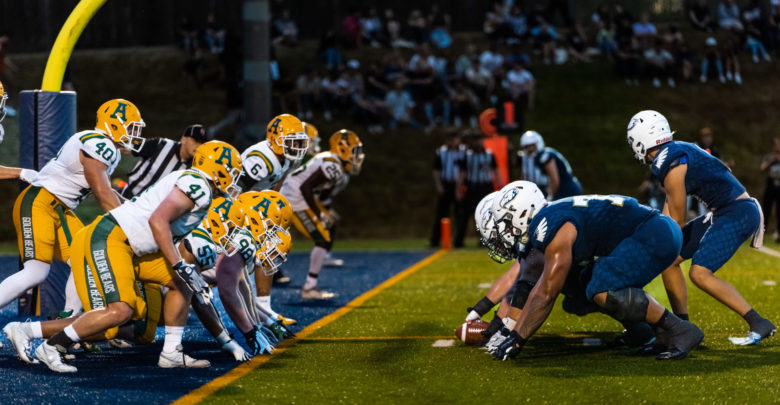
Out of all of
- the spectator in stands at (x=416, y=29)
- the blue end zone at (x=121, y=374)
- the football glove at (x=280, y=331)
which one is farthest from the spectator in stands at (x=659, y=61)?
the football glove at (x=280, y=331)

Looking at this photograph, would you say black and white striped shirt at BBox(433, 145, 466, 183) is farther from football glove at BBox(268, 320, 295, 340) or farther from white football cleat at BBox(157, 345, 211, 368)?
white football cleat at BBox(157, 345, 211, 368)

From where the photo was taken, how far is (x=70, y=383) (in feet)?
19.2

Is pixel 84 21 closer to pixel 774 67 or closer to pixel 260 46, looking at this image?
pixel 260 46

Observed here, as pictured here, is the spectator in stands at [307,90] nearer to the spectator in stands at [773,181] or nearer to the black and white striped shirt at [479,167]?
the black and white striped shirt at [479,167]

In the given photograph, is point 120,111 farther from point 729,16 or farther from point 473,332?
point 729,16

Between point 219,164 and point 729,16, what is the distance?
A: 25.3 meters

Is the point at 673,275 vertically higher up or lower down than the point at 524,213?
lower down

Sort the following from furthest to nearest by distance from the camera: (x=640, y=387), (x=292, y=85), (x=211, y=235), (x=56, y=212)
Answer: (x=292, y=85) < (x=56, y=212) < (x=211, y=235) < (x=640, y=387)

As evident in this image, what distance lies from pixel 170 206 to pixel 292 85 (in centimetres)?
1842

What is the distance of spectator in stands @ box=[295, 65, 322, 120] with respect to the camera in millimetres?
24422

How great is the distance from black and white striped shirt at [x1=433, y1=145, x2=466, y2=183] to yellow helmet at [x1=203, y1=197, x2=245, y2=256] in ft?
35.5

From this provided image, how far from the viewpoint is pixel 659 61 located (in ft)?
88.4

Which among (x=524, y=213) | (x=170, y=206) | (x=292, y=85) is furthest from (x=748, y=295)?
(x=292, y=85)

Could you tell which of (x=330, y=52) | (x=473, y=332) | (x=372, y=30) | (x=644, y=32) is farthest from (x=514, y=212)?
(x=372, y=30)
